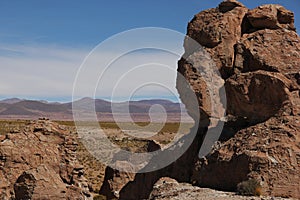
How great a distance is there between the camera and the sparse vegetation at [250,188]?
519 inches

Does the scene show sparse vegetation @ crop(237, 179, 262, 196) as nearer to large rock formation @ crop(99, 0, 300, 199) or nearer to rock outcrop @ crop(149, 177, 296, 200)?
large rock formation @ crop(99, 0, 300, 199)

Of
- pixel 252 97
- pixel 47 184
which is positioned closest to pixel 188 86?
pixel 252 97

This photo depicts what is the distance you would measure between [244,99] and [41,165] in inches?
325

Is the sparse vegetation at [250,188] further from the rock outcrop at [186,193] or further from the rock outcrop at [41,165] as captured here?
the rock outcrop at [41,165]

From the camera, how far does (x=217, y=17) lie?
19.5 metres

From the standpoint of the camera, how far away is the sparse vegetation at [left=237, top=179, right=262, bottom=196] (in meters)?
13.2

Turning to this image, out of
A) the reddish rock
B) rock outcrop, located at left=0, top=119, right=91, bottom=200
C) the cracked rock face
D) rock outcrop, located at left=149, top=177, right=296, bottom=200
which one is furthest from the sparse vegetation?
the reddish rock

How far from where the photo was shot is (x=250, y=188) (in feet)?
43.5

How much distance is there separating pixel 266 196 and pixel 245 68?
6673 millimetres

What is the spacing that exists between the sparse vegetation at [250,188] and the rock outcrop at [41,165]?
5.62 meters

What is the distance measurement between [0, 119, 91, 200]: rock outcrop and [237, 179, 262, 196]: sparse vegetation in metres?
5.62

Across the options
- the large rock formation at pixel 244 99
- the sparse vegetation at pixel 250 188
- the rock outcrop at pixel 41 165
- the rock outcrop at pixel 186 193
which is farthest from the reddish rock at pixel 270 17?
the rock outcrop at pixel 41 165

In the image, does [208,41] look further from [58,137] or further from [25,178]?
[25,178]

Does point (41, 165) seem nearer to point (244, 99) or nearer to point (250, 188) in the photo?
point (250, 188)
